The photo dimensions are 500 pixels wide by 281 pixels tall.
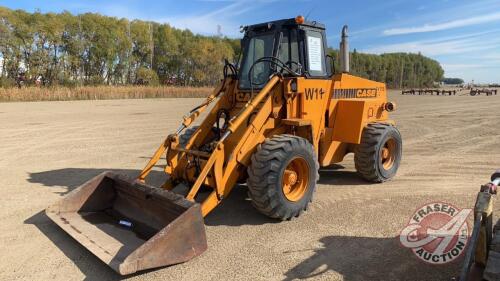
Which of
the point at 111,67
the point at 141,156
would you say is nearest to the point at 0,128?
the point at 141,156

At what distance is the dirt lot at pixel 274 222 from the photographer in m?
4.12

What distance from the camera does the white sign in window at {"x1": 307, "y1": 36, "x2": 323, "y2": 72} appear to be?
21.1 ft

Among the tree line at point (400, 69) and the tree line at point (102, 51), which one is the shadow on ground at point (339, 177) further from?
the tree line at point (400, 69)

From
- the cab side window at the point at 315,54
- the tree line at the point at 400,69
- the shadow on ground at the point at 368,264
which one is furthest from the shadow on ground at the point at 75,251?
the tree line at the point at 400,69

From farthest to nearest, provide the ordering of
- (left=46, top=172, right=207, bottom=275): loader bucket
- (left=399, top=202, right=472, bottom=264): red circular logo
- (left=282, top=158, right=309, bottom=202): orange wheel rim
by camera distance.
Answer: (left=282, top=158, right=309, bottom=202): orange wheel rim, (left=399, top=202, right=472, bottom=264): red circular logo, (left=46, top=172, right=207, bottom=275): loader bucket

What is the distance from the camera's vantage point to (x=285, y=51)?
640 cm

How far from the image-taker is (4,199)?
6.46m

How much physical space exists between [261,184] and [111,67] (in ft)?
189

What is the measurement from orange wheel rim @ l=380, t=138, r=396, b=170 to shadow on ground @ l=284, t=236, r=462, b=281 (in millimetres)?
2986

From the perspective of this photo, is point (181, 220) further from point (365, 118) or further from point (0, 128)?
point (0, 128)

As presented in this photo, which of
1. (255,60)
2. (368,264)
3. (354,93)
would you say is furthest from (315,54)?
(368,264)

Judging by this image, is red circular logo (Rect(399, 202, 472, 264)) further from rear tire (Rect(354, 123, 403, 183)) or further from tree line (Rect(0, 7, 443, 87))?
tree line (Rect(0, 7, 443, 87))

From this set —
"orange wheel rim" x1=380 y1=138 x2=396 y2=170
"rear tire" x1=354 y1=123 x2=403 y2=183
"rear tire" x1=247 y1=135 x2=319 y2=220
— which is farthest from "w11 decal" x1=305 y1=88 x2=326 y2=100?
"orange wheel rim" x1=380 y1=138 x2=396 y2=170

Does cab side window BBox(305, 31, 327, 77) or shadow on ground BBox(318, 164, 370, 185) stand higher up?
cab side window BBox(305, 31, 327, 77)
